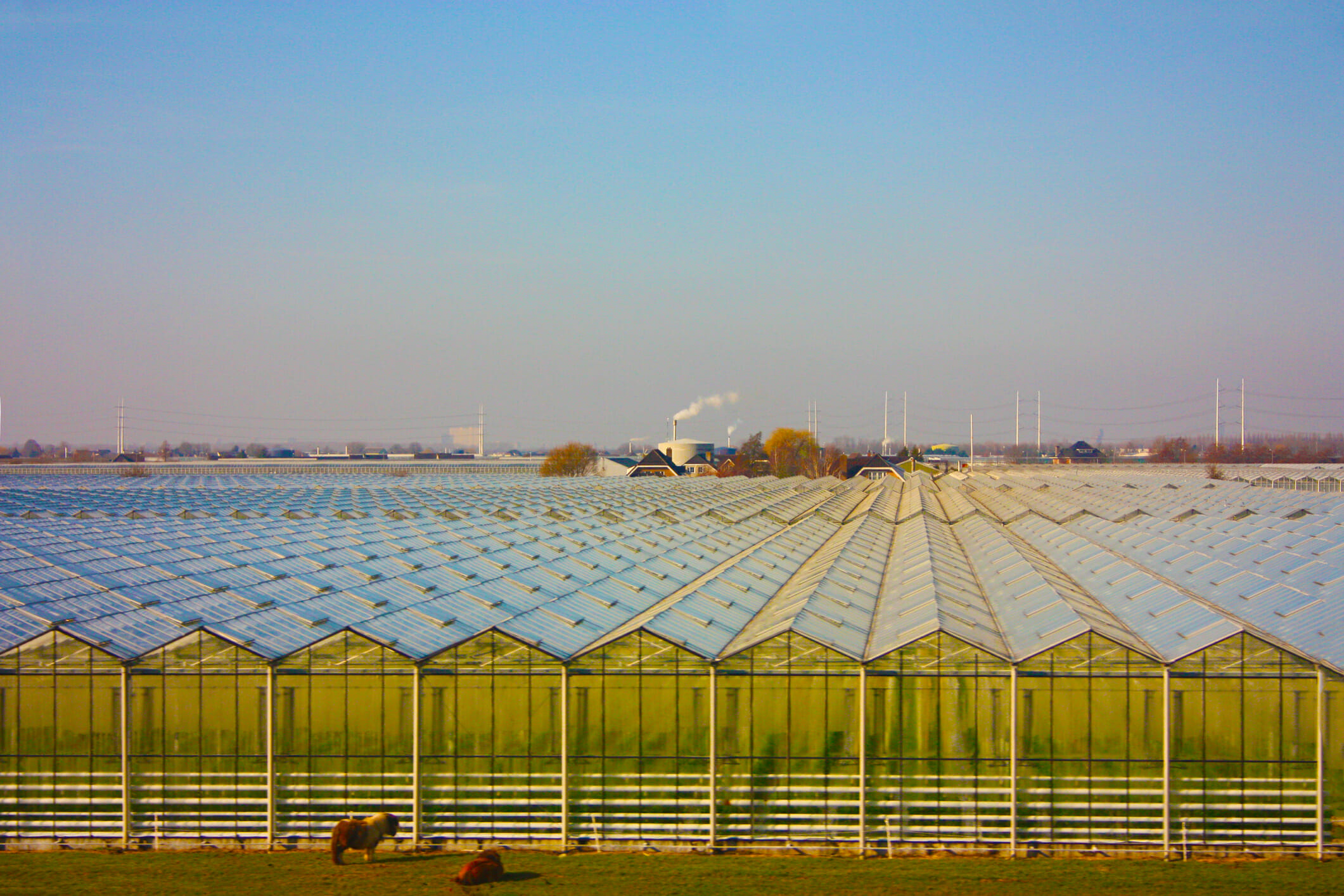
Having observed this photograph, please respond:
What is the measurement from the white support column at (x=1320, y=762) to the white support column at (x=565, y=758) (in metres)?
13.3

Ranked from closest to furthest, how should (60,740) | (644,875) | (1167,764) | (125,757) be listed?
(644,875), (1167,764), (125,757), (60,740)

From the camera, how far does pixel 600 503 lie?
2125 inches

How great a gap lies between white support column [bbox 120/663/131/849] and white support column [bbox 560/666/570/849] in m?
7.82

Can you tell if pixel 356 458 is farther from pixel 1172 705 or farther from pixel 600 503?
pixel 1172 705

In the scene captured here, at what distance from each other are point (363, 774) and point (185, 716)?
3.44 m

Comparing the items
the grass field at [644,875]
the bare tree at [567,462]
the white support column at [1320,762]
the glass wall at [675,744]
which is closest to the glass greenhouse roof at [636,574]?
the white support column at [1320,762]

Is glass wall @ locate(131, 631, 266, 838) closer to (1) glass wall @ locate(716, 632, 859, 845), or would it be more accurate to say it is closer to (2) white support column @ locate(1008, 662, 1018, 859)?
(1) glass wall @ locate(716, 632, 859, 845)

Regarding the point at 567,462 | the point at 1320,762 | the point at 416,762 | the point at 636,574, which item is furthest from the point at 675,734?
the point at 567,462

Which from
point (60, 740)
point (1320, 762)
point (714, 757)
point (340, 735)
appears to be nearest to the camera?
point (1320, 762)

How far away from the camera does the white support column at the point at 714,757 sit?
1839 cm

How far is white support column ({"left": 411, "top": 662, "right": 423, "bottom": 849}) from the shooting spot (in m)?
18.3

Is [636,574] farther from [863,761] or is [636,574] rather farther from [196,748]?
[196,748]

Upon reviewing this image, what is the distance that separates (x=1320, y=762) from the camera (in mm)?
17609

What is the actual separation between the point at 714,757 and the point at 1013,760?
5.41 meters
